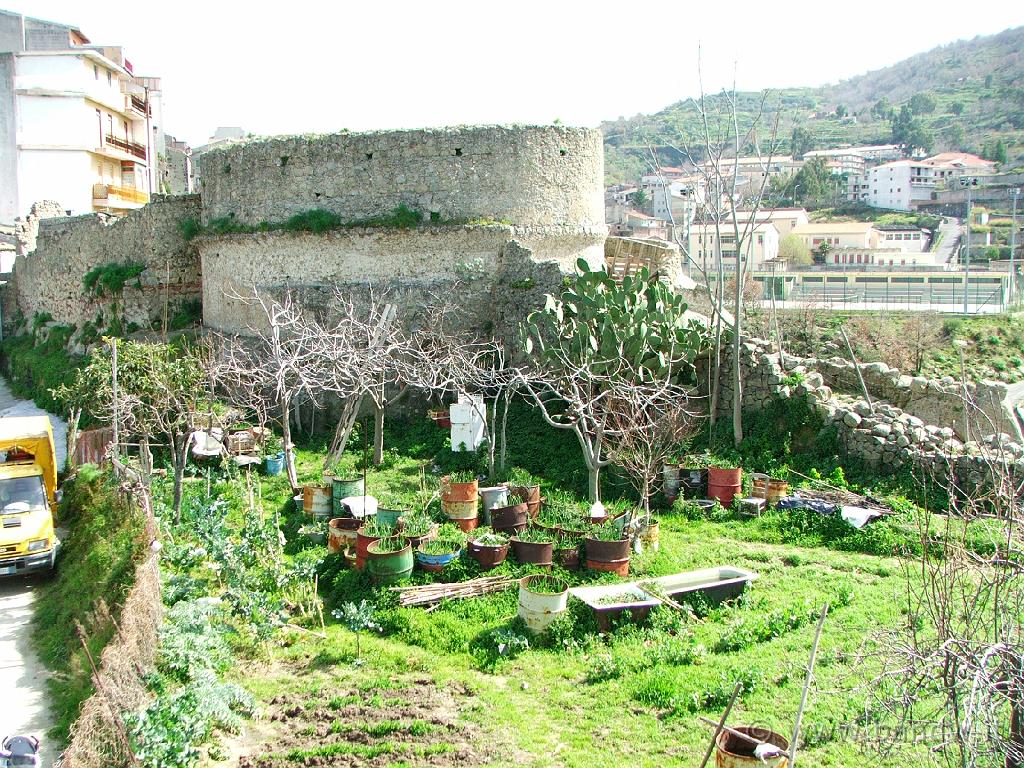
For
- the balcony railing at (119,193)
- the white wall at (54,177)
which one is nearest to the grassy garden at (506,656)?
the white wall at (54,177)

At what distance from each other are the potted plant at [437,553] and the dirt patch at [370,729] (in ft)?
7.32

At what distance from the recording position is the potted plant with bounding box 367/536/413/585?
1042 centimetres

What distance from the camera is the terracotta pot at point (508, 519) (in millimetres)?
11555

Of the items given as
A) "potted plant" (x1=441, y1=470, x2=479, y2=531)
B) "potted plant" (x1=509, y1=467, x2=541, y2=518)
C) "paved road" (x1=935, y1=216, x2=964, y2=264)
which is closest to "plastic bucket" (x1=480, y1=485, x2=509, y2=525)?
"potted plant" (x1=441, y1=470, x2=479, y2=531)

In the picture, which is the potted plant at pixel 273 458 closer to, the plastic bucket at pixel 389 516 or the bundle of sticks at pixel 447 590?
the plastic bucket at pixel 389 516

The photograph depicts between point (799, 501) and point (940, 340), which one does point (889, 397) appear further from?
point (940, 340)

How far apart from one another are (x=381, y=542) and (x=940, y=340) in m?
24.5

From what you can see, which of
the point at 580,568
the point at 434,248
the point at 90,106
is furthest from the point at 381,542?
the point at 90,106

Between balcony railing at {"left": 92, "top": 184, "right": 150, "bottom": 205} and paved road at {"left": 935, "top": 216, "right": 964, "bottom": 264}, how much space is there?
4555 centimetres

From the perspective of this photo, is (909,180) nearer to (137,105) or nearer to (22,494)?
(137,105)

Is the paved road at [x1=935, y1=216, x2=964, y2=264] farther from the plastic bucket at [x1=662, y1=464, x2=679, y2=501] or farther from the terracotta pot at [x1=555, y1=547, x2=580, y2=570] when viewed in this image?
the terracotta pot at [x1=555, y1=547, x2=580, y2=570]

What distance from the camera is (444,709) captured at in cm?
804

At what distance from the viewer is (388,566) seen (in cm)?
1044

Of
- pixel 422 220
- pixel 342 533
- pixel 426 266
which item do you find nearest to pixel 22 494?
pixel 342 533
